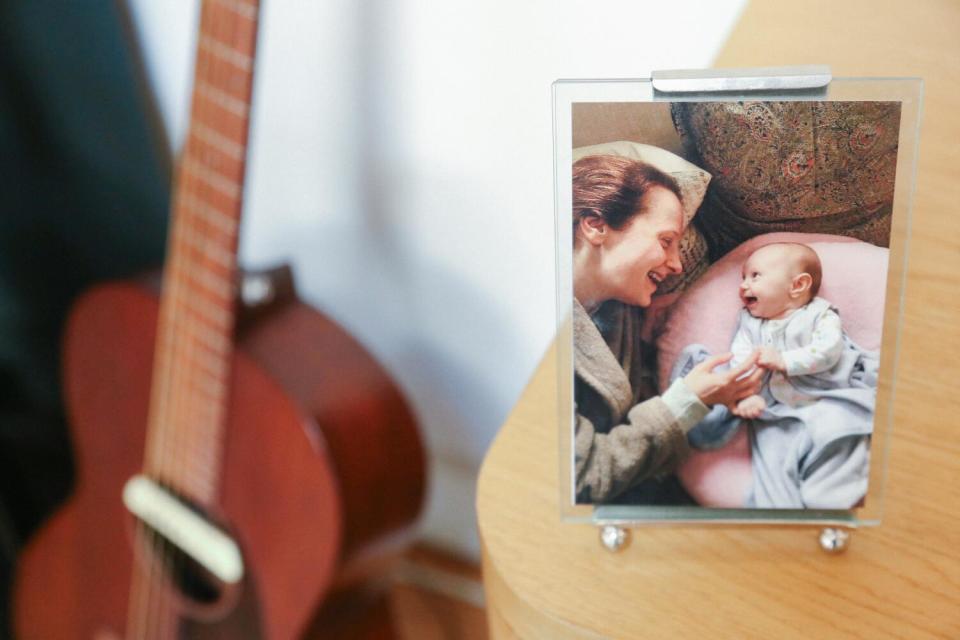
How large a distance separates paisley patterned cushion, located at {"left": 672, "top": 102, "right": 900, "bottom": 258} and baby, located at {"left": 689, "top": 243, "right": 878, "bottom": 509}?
1 cm

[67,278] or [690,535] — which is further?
[67,278]

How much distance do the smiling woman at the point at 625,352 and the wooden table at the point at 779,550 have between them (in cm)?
2

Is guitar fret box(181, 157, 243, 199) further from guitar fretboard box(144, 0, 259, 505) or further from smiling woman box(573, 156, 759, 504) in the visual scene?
smiling woman box(573, 156, 759, 504)

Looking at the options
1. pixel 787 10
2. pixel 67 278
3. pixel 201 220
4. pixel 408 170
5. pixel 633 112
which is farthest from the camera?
pixel 67 278

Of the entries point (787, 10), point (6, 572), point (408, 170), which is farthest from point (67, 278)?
point (787, 10)

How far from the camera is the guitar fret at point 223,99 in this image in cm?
64

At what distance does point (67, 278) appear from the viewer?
0.98 meters

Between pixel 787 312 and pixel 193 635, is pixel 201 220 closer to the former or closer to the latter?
pixel 193 635

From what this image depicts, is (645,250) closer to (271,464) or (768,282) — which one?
(768,282)

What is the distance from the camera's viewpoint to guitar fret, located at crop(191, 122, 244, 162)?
0.65 metres

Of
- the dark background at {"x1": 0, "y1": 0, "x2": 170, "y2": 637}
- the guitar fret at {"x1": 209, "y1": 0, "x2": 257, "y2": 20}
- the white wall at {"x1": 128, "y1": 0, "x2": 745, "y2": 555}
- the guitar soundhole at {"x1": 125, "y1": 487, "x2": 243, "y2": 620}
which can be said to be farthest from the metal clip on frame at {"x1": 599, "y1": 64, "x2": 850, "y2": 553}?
the dark background at {"x1": 0, "y1": 0, "x2": 170, "y2": 637}

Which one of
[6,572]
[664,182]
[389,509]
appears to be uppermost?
[664,182]

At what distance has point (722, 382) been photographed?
0.29 meters

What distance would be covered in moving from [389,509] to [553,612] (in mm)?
473
